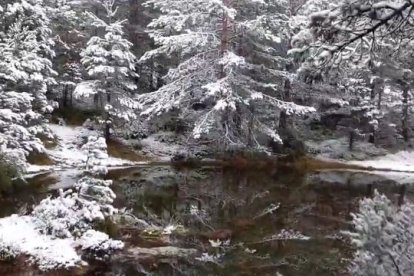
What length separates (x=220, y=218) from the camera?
12344 mm

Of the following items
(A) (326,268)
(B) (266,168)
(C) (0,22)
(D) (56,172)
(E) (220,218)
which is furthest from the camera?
(B) (266,168)

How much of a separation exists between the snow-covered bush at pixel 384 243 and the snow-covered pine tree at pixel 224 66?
1617 centimetres

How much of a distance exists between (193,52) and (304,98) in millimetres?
6419

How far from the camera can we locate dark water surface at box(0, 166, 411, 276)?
30.0 ft

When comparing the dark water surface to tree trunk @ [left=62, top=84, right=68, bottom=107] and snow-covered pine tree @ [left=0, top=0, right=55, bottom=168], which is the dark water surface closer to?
snow-covered pine tree @ [left=0, top=0, right=55, bottom=168]

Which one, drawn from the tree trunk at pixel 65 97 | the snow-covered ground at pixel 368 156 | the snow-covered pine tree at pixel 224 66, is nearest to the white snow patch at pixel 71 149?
the tree trunk at pixel 65 97

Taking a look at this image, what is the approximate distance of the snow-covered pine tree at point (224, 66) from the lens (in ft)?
68.8

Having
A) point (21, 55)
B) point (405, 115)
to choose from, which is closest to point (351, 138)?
point (405, 115)

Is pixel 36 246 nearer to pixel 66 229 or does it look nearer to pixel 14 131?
pixel 66 229

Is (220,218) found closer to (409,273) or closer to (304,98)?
(409,273)

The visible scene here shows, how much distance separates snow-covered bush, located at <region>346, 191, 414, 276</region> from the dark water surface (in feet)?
9.46

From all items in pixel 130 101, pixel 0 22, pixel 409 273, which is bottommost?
pixel 409 273

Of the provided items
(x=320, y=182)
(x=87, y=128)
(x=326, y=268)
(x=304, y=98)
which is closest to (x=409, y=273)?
(x=326, y=268)

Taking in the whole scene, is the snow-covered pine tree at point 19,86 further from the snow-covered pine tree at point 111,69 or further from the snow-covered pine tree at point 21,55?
the snow-covered pine tree at point 111,69
